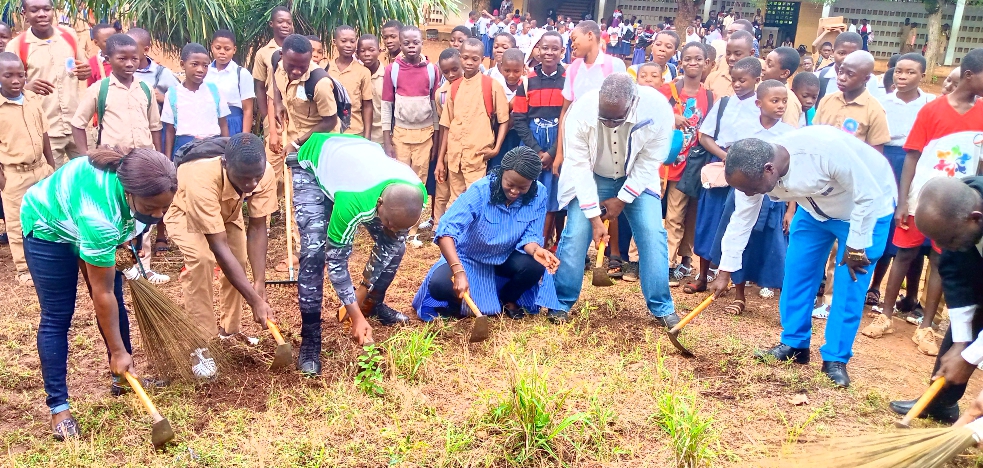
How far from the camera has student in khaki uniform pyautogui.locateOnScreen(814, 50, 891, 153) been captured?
17.8 ft

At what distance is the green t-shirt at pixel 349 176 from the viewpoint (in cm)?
365

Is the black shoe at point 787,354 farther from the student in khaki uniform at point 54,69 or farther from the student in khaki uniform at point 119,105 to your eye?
the student in khaki uniform at point 54,69

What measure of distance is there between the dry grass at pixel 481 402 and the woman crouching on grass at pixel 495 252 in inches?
8.3

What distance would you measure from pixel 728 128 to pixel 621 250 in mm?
1395

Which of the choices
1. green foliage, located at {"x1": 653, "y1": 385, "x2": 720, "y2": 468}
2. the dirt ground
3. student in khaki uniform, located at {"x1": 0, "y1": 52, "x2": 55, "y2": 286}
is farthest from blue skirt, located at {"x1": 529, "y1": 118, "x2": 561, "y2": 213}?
student in khaki uniform, located at {"x1": 0, "y1": 52, "x2": 55, "y2": 286}

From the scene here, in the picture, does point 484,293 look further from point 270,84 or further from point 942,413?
point 270,84

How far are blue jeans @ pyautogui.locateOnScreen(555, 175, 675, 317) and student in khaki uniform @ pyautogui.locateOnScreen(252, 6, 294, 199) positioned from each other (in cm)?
269

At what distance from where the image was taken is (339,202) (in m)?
3.72

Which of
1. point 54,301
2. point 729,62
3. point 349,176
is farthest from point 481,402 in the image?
point 729,62

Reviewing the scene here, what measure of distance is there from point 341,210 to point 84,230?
1117 millimetres

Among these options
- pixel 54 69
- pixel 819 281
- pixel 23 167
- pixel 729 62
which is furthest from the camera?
pixel 729 62

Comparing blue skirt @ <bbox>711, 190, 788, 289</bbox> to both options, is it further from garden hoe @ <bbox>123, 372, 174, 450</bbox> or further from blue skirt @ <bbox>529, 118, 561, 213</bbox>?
garden hoe @ <bbox>123, 372, 174, 450</bbox>

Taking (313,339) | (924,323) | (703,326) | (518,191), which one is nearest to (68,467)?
(313,339)

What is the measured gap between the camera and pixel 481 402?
3705 millimetres
